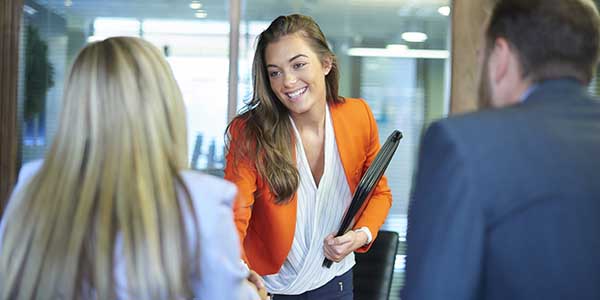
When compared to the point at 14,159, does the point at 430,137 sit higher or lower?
higher

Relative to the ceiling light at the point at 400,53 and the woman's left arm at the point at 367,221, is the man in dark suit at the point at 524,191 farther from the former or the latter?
the ceiling light at the point at 400,53

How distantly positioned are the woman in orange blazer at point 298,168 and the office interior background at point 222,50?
5.76 feet

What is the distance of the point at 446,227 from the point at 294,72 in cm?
152

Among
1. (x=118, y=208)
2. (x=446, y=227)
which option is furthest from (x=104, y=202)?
(x=446, y=227)

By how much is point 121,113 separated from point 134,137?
0.05 metres

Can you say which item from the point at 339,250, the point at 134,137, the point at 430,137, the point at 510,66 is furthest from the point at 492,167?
the point at 339,250

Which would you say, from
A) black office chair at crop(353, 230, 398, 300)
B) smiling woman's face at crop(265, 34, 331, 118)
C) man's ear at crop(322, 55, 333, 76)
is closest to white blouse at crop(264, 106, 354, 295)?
smiling woman's face at crop(265, 34, 331, 118)

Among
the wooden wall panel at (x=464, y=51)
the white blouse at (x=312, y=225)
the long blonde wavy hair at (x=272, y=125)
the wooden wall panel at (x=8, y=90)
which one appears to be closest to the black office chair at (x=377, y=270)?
the white blouse at (x=312, y=225)

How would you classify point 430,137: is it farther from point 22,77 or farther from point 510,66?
point 22,77

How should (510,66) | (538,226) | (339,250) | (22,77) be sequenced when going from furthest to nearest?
(22,77) → (339,250) → (510,66) → (538,226)

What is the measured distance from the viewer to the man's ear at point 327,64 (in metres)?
2.81

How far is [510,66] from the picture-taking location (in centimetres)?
133

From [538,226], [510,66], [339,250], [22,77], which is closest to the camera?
[538,226]

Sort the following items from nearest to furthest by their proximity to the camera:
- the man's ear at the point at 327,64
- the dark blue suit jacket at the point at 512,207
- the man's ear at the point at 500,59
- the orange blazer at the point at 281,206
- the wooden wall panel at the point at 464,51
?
1. the dark blue suit jacket at the point at 512,207
2. the man's ear at the point at 500,59
3. the orange blazer at the point at 281,206
4. the man's ear at the point at 327,64
5. the wooden wall panel at the point at 464,51
